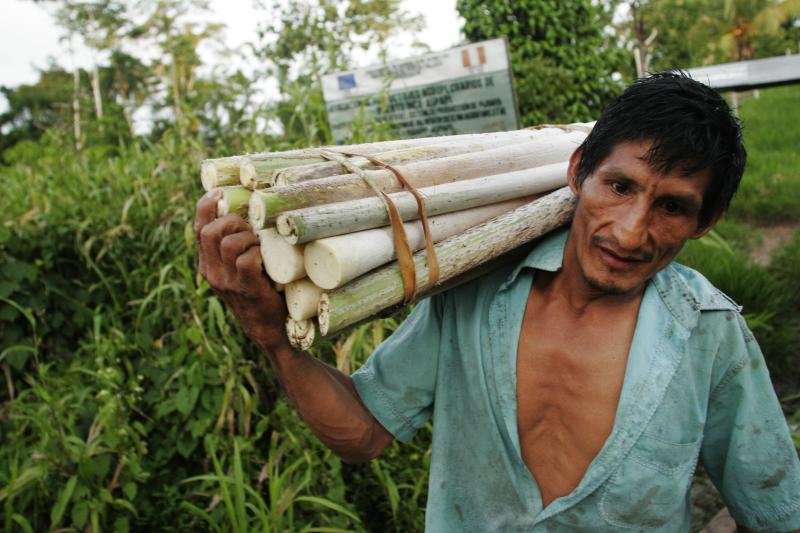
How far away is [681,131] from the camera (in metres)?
1.31

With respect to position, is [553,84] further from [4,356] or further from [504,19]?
[4,356]

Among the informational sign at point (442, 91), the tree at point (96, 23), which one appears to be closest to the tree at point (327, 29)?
the informational sign at point (442, 91)

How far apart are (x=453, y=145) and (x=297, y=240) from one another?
54 centimetres

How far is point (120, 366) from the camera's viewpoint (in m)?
3.11

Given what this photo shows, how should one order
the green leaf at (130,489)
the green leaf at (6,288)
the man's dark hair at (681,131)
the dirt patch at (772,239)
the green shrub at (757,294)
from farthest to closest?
the dirt patch at (772,239), the green shrub at (757,294), the green leaf at (6,288), the green leaf at (130,489), the man's dark hair at (681,131)

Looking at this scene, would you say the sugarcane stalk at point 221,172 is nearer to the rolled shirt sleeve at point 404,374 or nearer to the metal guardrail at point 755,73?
the rolled shirt sleeve at point 404,374

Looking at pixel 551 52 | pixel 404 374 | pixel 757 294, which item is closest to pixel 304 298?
pixel 404 374

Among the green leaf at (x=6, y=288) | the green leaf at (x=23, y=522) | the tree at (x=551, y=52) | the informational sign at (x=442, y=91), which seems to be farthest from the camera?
the tree at (x=551, y=52)

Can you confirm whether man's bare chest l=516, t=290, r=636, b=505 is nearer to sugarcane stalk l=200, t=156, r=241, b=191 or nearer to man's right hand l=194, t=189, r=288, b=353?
man's right hand l=194, t=189, r=288, b=353

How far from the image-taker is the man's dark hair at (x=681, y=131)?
1322 millimetres

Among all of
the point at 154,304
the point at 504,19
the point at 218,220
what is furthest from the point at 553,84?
the point at 218,220

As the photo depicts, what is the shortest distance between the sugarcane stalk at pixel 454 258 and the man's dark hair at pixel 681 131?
117mm

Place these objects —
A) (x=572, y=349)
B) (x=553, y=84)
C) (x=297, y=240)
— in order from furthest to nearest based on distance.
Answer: (x=553, y=84) → (x=572, y=349) → (x=297, y=240)

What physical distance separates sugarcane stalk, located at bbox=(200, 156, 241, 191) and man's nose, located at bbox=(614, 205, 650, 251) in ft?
2.47
